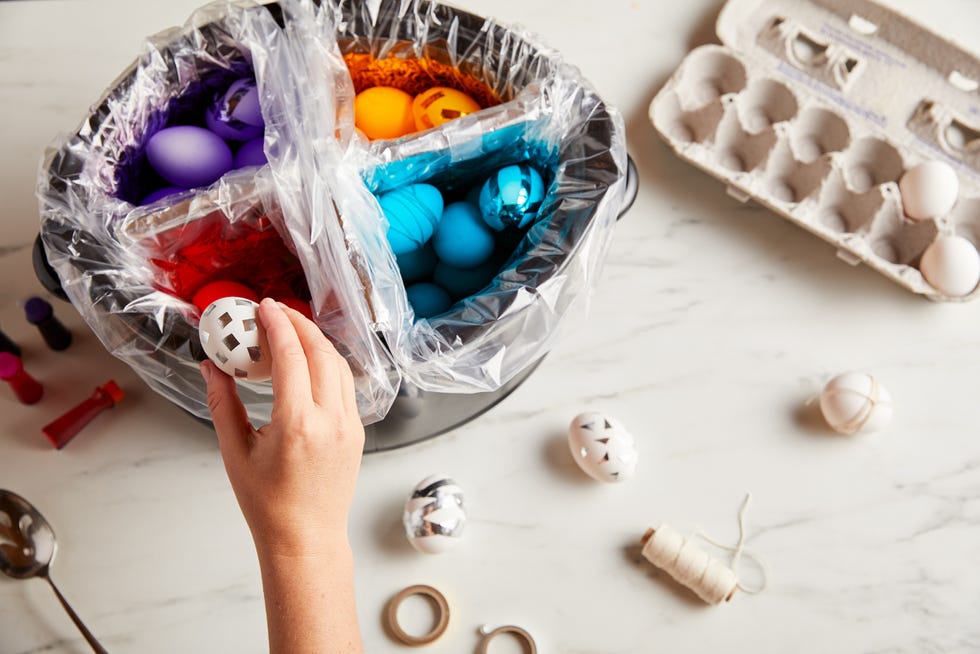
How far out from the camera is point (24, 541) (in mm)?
696

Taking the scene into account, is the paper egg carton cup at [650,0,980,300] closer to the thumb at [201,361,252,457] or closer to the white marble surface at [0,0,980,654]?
the white marble surface at [0,0,980,654]

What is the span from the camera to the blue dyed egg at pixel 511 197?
0.67m

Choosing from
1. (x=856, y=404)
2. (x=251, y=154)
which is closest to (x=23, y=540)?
(x=251, y=154)

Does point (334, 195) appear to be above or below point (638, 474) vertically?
above

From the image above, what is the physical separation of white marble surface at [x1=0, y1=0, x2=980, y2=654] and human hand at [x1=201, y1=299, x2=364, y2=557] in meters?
0.22

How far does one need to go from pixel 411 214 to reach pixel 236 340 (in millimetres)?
214

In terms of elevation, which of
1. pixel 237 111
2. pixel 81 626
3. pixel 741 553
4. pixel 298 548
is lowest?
pixel 81 626

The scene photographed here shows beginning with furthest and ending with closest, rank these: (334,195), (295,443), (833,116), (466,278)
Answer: (833,116), (466,278), (334,195), (295,443)

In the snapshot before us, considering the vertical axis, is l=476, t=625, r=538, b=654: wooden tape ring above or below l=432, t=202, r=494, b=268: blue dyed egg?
below

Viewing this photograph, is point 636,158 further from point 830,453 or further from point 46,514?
point 46,514

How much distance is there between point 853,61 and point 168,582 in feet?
3.04

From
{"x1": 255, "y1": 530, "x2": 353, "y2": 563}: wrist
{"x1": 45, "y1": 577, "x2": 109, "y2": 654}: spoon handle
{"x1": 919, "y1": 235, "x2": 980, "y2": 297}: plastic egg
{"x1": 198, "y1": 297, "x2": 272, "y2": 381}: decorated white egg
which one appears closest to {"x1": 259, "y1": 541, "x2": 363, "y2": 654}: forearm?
{"x1": 255, "y1": 530, "x2": 353, "y2": 563}: wrist

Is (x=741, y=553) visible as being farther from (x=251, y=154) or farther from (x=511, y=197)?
(x=251, y=154)

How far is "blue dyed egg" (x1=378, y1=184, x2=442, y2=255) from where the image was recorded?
0.68 m
